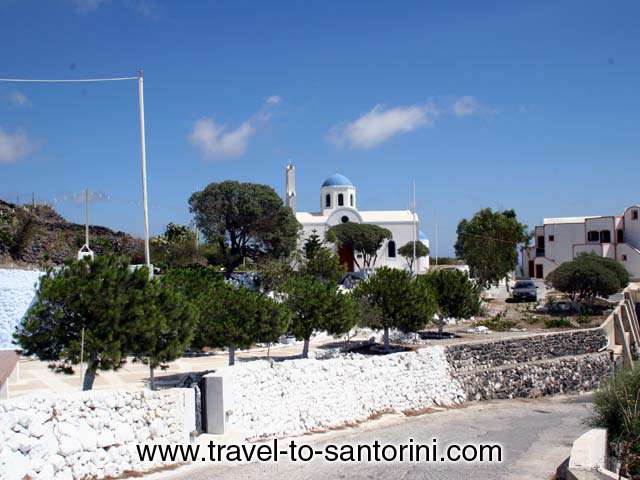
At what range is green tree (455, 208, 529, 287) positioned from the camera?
47.8 m

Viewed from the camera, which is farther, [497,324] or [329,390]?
[497,324]

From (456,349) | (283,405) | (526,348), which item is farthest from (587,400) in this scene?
(283,405)

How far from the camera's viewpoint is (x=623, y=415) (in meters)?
12.1

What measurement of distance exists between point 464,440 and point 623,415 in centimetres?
445

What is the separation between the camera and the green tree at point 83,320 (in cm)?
1245

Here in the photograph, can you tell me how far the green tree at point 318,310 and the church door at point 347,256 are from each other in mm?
37815

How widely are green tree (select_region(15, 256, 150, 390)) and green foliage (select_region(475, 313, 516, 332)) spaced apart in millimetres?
25159

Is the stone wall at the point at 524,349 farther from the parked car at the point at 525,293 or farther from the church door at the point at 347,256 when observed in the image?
the church door at the point at 347,256

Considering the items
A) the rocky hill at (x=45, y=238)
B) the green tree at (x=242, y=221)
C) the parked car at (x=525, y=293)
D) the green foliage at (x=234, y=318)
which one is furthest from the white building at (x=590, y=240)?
the green foliage at (x=234, y=318)

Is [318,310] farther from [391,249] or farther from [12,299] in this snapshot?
[391,249]

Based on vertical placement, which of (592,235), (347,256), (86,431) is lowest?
(86,431)

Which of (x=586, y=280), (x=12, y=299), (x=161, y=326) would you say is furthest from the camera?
(x=586, y=280)

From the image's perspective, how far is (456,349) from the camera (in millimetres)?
24984

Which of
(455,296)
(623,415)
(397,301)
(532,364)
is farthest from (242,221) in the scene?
(623,415)
